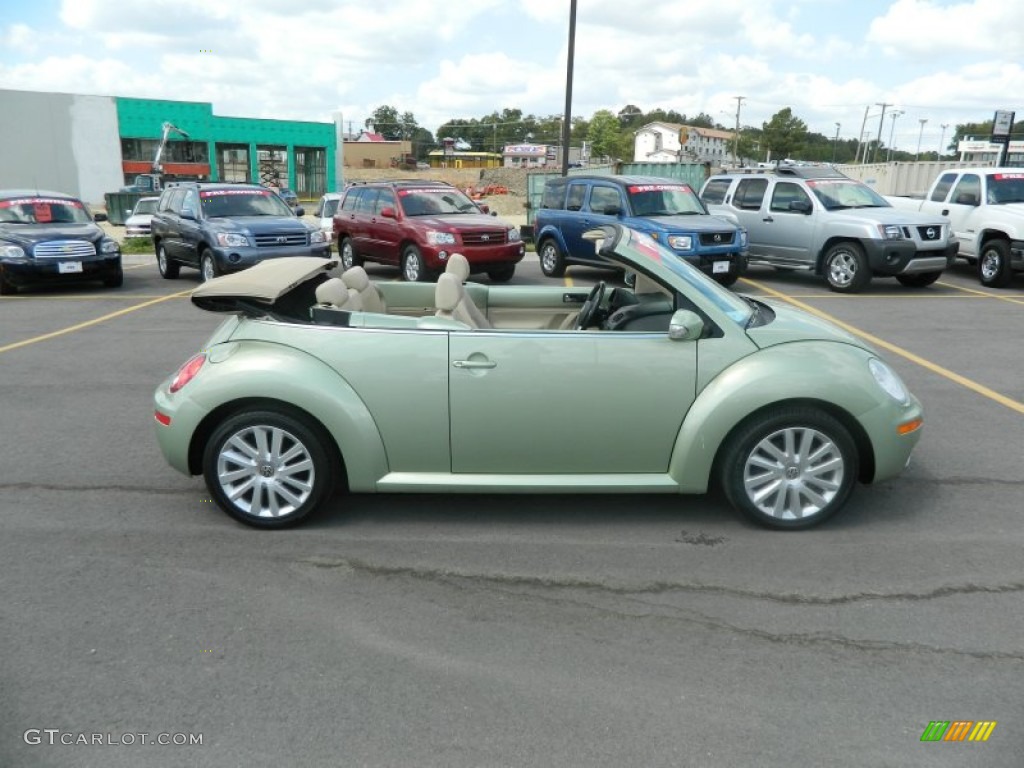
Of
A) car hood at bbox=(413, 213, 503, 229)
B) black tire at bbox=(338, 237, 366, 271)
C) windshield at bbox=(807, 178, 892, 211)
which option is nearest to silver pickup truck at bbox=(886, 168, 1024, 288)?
windshield at bbox=(807, 178, 892, 211)

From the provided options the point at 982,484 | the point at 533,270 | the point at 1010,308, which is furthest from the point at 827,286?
the point at 982,484

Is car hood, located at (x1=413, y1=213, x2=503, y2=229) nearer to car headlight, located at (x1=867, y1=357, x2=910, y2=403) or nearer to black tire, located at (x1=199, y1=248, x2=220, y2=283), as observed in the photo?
black tire, located at (x1=199, y1=248, x2=220, y2=283)

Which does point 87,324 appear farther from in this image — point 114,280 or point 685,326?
point 685,326

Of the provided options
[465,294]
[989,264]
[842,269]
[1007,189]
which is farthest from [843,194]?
[465,294]

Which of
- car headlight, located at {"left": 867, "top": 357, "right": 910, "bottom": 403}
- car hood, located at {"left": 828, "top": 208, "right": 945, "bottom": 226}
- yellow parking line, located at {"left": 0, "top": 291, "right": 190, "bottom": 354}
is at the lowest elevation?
yellow parking line, located at {"left": 0, "top": 291, "right": 190, "bottom": 354}

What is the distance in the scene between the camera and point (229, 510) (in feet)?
14.4

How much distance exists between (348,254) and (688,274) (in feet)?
40.5

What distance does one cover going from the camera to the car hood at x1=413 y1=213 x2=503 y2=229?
13.7 meters

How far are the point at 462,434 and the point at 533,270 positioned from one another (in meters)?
12.8

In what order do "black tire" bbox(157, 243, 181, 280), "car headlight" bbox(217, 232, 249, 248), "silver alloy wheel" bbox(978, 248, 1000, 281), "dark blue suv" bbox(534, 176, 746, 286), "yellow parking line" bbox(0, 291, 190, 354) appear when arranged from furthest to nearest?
"black tire" bbox(157, 243, 181, 280), "silver alloy wheel" bbox(978, 248, 1000, 281), "car headlight" bbox(217, 232, 249, 248), "dark blue suv" bbox(534, 176, 746, 286), "yellow parking line" bbox(0, 291, 190, 354)

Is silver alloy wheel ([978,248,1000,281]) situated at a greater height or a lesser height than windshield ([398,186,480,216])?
lesser

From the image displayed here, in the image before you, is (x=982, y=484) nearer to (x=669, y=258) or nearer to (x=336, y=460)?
(x=669, y=258)

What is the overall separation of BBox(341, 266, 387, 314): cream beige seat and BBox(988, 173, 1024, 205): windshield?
12.9 meters

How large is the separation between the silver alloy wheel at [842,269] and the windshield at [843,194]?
Answer: 2.94 ft
